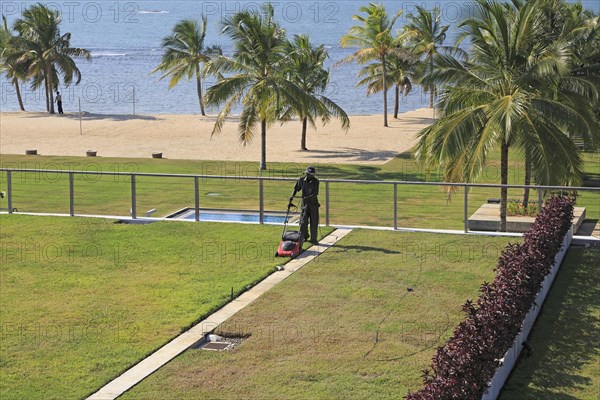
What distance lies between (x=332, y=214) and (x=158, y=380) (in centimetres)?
1359

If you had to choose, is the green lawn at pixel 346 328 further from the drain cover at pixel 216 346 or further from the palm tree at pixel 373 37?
the palm tree at pixel 373 37

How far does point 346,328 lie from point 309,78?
2603 cm

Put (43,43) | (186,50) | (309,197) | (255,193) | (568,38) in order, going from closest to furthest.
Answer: (309,197) < (568,38) < (255,193) < (186,50) < (43,43)

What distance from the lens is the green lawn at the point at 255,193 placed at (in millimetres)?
26219

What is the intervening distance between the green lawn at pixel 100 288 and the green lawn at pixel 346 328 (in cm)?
86

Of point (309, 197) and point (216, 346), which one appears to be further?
point (309, 197)

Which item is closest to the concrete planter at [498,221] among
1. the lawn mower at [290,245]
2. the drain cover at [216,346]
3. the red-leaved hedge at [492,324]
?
the red-leaved hedge at [492,324]

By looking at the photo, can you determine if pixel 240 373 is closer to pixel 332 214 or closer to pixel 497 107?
pixel 497 107

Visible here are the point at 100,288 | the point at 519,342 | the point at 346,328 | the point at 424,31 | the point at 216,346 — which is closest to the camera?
the point at 519,342

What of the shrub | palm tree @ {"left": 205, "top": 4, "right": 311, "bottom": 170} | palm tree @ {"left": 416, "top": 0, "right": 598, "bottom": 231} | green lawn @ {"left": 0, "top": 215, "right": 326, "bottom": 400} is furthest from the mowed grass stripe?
palm tree @ {"left": 205, "top": 4, "right": 311, "bottom": 170}

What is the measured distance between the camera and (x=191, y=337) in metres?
14.4

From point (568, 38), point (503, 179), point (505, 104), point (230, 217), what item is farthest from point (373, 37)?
point (505, 104)

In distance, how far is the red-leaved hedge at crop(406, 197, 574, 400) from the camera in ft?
35.6

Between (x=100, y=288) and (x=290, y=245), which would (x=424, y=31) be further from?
(x=100, y=288)
